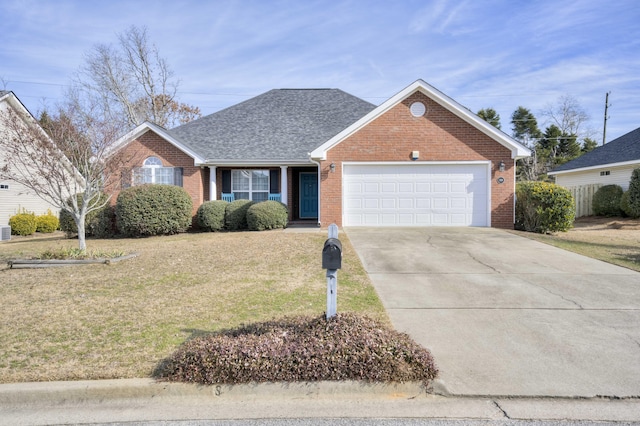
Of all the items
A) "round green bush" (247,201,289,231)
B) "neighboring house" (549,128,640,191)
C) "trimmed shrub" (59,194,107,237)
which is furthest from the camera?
"neighboring house" (549,128,640,191)

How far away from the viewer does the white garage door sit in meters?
15.6

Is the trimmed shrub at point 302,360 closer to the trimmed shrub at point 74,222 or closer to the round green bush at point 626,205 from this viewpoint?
the trimmed shrub at point 74,222

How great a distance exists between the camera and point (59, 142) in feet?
34.2

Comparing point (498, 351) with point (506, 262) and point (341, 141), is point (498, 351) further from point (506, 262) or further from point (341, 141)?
point (341, 141)

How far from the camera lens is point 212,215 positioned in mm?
16766

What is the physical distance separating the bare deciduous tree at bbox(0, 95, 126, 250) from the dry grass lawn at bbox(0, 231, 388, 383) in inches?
84.1

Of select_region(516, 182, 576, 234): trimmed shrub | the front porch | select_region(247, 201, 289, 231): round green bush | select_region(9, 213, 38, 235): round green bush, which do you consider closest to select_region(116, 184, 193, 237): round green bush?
select_region(247, 201, 289, 231): round green bush

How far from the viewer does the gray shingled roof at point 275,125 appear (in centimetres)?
1897

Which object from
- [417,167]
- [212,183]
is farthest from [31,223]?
[417,167]

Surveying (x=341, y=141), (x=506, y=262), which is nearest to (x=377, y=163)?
(x=341, y=141)

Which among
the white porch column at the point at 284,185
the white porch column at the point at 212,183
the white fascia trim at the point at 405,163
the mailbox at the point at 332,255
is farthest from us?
the white porch column at the point at 284,185

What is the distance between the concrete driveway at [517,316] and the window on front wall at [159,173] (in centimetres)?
1035

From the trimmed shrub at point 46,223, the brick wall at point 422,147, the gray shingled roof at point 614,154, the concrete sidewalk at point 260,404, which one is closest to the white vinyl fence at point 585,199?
the gray shingled roof at point 614,154

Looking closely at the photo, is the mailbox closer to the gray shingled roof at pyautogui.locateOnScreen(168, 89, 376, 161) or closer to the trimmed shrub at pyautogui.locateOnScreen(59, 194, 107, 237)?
the trimmed shrub at pyautogui.locateOnScreen(59, 194, 107, 237)
